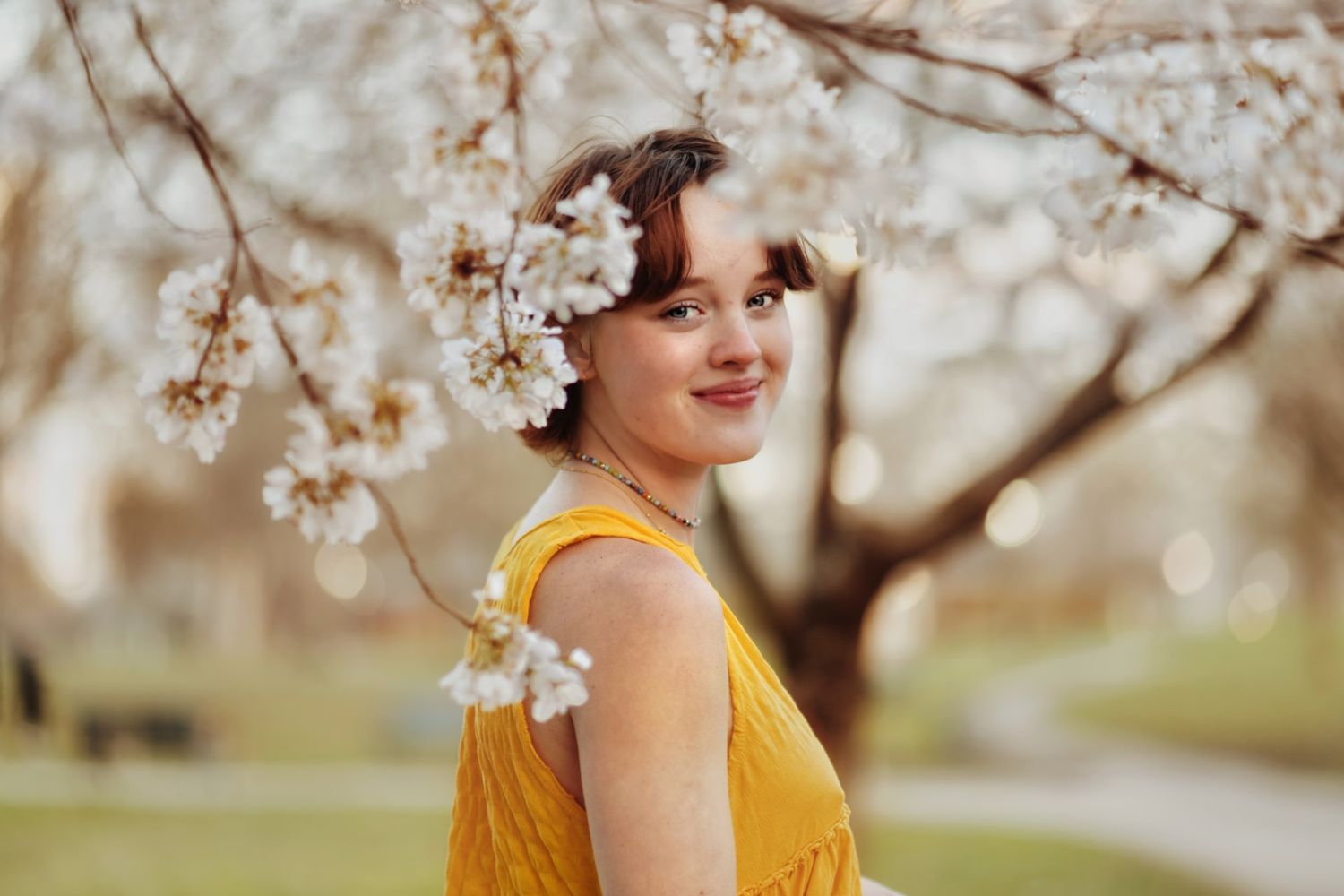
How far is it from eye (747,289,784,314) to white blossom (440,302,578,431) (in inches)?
15.9

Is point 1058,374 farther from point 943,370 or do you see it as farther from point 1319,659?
point 1319,659

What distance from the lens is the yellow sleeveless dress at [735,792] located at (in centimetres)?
136

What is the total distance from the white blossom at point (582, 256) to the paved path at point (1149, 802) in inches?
199

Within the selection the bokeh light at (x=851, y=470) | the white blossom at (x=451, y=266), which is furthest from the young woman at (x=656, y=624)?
the bokeh light at (x=851, y=470)

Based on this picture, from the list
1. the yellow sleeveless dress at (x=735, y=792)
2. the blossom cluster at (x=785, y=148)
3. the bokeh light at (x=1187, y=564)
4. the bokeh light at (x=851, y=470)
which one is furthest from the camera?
the bokeh light at (x=1187, y=564)

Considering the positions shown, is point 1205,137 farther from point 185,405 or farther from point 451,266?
point 185,405

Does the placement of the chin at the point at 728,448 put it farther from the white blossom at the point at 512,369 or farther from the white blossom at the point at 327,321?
the white blossom at the point at 327,321

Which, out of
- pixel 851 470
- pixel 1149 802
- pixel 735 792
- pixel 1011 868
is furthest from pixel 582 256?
pixel 1149 802

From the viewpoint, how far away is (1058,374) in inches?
253

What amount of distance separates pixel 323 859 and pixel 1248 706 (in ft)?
41.7

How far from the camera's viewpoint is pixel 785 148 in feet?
2.99

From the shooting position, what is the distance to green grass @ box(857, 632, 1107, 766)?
571 inches

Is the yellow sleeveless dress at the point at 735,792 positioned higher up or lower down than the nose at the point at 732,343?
lower down

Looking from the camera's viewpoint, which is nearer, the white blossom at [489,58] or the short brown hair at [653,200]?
the white blossom at [489,58]
